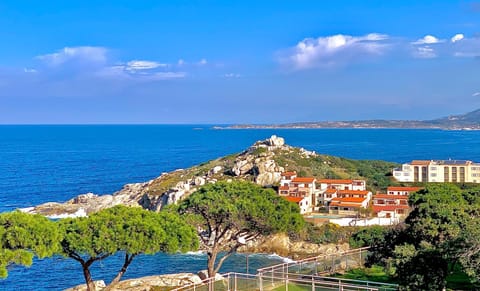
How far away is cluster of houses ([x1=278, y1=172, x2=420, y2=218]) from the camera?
192 feet

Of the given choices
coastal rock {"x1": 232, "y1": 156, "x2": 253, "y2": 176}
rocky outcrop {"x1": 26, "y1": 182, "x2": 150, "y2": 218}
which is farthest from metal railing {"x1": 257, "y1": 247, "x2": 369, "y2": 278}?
coastal rock {"x1": 232, "y1": 156, "x2": 253, "y2": 176}

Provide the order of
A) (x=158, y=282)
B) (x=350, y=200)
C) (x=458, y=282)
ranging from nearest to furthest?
(x=458, y=282)
(x=158, y=282)
(x=350, y=200)

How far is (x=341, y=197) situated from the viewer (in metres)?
63.4

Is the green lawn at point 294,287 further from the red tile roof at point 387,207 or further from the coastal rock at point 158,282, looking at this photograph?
the red tile roof at point 387,207

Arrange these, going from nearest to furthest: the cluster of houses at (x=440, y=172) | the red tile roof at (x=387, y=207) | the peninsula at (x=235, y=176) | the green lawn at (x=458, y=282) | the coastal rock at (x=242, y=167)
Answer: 1. the green lawn at (x=458, y=282)
2. the red tile roof at (x=387, y=207)
3. the peninsula at (x=235, y=176)
4. the coastal rock at (x=242, y=167)
5. the cluster of houses at (x=440, y=172)

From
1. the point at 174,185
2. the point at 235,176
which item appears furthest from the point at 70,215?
the point at 235,176

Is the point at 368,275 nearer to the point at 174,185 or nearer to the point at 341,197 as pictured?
the point at 341,197

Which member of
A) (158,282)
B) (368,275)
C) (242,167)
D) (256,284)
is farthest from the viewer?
(242,167)

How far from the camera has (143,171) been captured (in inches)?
4547

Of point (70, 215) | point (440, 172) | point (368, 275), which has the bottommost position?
point (70, 215)

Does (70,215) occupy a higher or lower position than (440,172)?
lower

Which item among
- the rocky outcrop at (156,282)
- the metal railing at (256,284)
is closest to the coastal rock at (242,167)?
the rocky outcrop at (156,282)

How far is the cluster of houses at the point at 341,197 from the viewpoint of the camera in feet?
192

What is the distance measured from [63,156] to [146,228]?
456 feet
